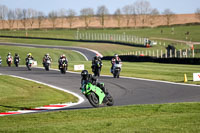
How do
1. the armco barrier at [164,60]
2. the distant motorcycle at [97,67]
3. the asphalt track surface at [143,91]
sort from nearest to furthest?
the asphalt track surface at [143,91] < the distant motorcycle at [97,67] < the armco barrier at [164,60]

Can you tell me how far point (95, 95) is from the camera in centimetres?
1513

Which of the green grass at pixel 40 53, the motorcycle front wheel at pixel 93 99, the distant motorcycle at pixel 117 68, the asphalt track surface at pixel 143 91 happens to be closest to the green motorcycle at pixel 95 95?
the motorcycle front wheel at pixel 93 99

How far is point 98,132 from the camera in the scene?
1064 cm

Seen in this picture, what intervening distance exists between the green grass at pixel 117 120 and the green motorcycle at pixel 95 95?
0.73m

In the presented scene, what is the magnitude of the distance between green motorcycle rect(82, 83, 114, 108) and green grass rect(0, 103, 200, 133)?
2.39 feet

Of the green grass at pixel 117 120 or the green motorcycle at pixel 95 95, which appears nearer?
the green grass at pixel 117 120

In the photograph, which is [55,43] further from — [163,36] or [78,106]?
[78,106]

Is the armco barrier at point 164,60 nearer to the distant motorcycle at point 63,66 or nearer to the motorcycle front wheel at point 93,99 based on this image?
the distant motorcycle at point 63,66

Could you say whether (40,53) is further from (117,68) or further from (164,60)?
(117,68)

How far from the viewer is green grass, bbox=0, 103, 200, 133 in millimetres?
10953

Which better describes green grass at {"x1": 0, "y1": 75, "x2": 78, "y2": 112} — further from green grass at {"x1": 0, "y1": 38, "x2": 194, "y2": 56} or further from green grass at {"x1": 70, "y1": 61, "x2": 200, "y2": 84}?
green grass at {"x1": 0, "y1": 38, "x2": 194, "y2": 56}

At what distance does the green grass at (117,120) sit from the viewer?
35.9ft

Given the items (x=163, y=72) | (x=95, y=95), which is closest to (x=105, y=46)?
(x=163, y=72)

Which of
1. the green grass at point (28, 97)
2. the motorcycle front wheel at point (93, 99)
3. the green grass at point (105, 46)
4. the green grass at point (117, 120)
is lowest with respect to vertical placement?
the green grass at point (28, 97)
